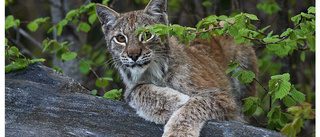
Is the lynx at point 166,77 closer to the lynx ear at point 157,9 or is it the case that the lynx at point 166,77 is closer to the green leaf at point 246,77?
the lynx ear at point 157,9

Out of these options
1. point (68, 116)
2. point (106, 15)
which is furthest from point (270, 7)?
point (68, 116)

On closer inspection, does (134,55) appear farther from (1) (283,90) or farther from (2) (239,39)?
(1) (283,90)

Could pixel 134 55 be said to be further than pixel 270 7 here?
No

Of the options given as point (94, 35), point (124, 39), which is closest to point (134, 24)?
point (124, 39)

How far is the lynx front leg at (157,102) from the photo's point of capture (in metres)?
4.21

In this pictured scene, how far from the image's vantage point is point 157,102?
169 inches

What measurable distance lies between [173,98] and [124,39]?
2.84 feet

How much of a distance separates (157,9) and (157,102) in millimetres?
1117

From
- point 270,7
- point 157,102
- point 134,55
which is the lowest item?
point 157,102

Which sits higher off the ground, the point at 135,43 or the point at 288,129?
the point at 135,43

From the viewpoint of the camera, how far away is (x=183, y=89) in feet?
15.0

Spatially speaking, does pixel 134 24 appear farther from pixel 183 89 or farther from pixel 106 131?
pixel 106 131

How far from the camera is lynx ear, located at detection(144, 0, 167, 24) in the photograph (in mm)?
4734

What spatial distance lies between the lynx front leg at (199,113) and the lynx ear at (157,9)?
3.34 ft
